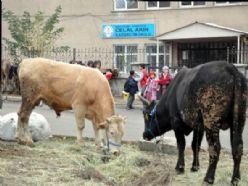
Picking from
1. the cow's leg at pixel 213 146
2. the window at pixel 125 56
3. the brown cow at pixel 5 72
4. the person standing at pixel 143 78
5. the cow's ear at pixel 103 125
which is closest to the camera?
the cow's leg at pixel 213 146

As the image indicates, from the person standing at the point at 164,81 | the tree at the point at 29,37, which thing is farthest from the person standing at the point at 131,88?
the tree at the point at 29,37

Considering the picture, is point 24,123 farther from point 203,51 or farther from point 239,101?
point 203,51

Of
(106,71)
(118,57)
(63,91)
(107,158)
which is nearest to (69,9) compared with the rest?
(118,57)

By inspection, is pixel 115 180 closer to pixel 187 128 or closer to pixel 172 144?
pixel 187 128

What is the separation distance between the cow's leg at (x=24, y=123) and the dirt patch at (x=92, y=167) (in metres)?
0.26

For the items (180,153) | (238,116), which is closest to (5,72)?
(180,153)

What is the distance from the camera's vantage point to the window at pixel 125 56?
3050 centimetres

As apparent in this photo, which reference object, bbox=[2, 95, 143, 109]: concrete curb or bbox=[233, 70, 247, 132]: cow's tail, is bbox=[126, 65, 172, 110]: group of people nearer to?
bbox=[2, 95, 143, 109]: concrete curb

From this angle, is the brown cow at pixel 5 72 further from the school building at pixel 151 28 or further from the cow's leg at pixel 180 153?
the cow's leg at pixel 180 153

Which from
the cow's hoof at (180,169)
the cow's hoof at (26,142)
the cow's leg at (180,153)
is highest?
the cow's leg at (180,153)

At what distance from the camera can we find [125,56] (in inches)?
1277

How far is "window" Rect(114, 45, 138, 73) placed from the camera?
3050 cm

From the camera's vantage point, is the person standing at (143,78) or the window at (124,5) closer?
the person standing at (143,78)

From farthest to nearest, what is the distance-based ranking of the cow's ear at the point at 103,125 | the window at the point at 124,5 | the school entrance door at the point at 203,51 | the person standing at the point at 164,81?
the window at the point at 124,5
the school entrance door at the point at 203,51
the person standing at the point at 164,81
the cow's ear at the point at 103,125
